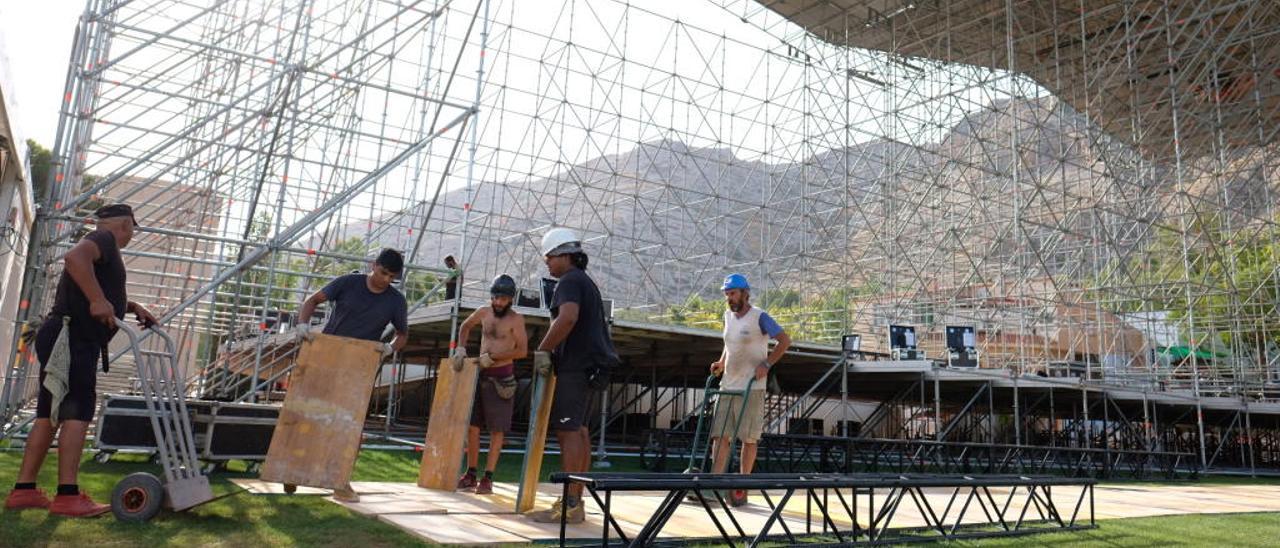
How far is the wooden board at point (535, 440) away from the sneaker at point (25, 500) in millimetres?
1807

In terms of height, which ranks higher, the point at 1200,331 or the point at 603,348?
the point at 1200,331

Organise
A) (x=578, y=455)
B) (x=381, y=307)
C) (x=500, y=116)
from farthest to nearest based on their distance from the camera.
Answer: (x=500, y=116) < (x=381, y=307) < (x=578, y=455)

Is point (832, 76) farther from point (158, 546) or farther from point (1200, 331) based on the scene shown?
point (158, 546)

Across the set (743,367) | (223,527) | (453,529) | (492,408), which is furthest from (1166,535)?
(223,527)

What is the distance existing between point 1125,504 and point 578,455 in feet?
14.6

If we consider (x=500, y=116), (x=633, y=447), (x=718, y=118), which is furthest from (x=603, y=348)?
(x=718, y=118)

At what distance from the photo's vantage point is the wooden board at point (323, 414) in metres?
3.94

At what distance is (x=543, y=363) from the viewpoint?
13.3 ft

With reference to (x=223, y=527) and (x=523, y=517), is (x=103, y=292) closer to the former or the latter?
(x=223, y=527)

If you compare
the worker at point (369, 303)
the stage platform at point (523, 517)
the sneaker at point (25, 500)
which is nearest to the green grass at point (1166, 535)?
the stage platform at point (523, 517)

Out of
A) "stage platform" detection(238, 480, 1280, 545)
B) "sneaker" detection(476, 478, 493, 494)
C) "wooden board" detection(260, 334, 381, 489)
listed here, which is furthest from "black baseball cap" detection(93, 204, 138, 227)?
"sneaker" detection(476, 478, 493, 494)

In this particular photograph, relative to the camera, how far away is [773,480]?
322cm

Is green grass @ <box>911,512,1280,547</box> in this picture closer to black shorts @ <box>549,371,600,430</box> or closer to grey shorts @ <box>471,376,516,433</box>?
black shorts @ <box>549,371,600,430</box>

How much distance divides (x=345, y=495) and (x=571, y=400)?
1.11 meters
